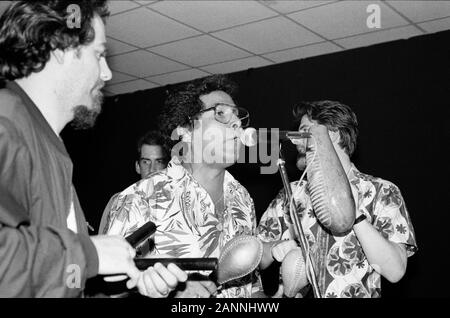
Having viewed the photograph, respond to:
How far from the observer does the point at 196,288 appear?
6.14 ft

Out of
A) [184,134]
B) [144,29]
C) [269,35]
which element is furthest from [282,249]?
[144,29]

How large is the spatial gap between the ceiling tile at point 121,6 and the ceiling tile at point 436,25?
2383mm

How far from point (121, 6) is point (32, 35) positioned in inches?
122

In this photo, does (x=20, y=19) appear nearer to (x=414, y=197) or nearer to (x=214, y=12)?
(x=214, y=12)

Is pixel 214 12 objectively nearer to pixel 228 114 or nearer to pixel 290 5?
pixel 290 5

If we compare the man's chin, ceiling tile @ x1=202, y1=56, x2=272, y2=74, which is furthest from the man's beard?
ceiling tile @ x1=202, y1=56, x2=272, y2=74

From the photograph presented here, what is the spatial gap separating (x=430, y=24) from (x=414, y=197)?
4.78ft

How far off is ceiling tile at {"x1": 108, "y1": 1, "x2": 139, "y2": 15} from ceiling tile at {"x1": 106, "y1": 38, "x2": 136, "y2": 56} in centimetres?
72

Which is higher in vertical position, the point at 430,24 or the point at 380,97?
the point at 430,24

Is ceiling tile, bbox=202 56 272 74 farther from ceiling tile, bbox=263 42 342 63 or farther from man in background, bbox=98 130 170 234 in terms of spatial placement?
man in background, bbox=98 130 170 234

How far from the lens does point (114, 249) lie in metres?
1.25

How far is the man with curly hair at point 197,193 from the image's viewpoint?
2.21m

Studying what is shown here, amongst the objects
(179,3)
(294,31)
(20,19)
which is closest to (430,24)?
(294,31)
